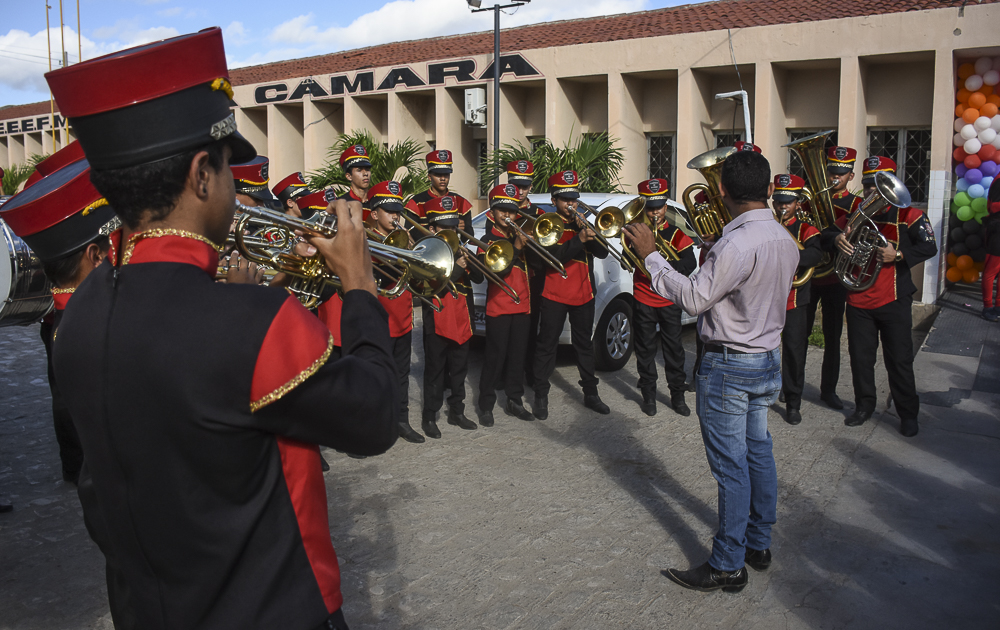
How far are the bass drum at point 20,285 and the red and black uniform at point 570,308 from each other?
12.2 feet

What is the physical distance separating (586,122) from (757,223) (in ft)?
42.4

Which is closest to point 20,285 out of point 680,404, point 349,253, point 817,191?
point 349,253

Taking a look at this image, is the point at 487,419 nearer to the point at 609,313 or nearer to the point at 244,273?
the point at 609,313

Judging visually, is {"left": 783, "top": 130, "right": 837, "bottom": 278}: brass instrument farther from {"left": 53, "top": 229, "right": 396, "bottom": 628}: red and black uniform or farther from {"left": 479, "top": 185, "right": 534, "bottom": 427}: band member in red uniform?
{"left": 53, "top": 229, "right": 396, "bottom": 628}: red and black uniform

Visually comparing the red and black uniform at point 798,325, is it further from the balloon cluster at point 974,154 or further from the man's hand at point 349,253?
the balloon cluster at point 974,154

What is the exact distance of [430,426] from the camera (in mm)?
6254

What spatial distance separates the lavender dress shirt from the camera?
11.8ft

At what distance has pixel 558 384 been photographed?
25.7 ft

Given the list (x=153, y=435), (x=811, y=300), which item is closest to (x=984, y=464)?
(x=811, y=300)

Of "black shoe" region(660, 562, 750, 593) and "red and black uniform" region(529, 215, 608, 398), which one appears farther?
"red and black uniform" region(529, 215, 608, 398)

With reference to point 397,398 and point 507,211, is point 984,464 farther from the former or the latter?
point 397,398

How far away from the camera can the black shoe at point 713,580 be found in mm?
3775

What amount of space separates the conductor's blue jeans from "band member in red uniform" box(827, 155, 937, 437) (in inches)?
113

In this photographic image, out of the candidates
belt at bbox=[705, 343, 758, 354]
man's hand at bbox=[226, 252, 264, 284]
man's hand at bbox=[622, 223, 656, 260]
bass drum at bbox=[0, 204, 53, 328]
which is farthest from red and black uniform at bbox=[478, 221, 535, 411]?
man's hand at bbox=[226, 252, 264, 284]
